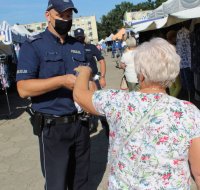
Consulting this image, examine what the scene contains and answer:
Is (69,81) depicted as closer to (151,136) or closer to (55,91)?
(55,91)

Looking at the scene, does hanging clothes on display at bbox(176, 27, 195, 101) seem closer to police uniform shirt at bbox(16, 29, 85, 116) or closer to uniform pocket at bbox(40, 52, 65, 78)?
police uniform shirt at bbox(16, 29, 85, 116)

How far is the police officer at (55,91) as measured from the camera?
2.84m

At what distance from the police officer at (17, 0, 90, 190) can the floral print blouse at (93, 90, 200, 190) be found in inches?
30.3

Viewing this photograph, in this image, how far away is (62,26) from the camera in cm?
299

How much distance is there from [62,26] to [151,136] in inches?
54.9

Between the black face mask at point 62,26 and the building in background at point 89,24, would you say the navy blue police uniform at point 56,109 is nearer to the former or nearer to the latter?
the black face mask at point 62,26

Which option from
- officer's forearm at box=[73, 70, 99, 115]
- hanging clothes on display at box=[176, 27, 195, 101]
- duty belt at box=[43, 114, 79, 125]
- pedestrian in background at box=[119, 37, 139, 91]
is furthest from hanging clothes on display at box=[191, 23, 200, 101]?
officer's forearm at box=[73, 70, 99, 115]

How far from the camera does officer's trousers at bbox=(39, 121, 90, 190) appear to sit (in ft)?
10.3

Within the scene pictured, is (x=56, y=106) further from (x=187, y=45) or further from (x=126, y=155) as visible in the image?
(x=187, y=45)

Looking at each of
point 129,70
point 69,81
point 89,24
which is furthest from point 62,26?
point 89,24

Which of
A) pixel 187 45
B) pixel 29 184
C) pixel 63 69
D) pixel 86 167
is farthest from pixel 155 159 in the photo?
pixel 187 45

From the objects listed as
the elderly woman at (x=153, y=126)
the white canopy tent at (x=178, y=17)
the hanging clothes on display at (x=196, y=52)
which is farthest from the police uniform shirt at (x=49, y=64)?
the hanging clothes on display at (x=196, y=52)

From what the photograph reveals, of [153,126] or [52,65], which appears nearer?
[153,126]

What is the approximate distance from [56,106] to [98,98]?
3.39 ft
